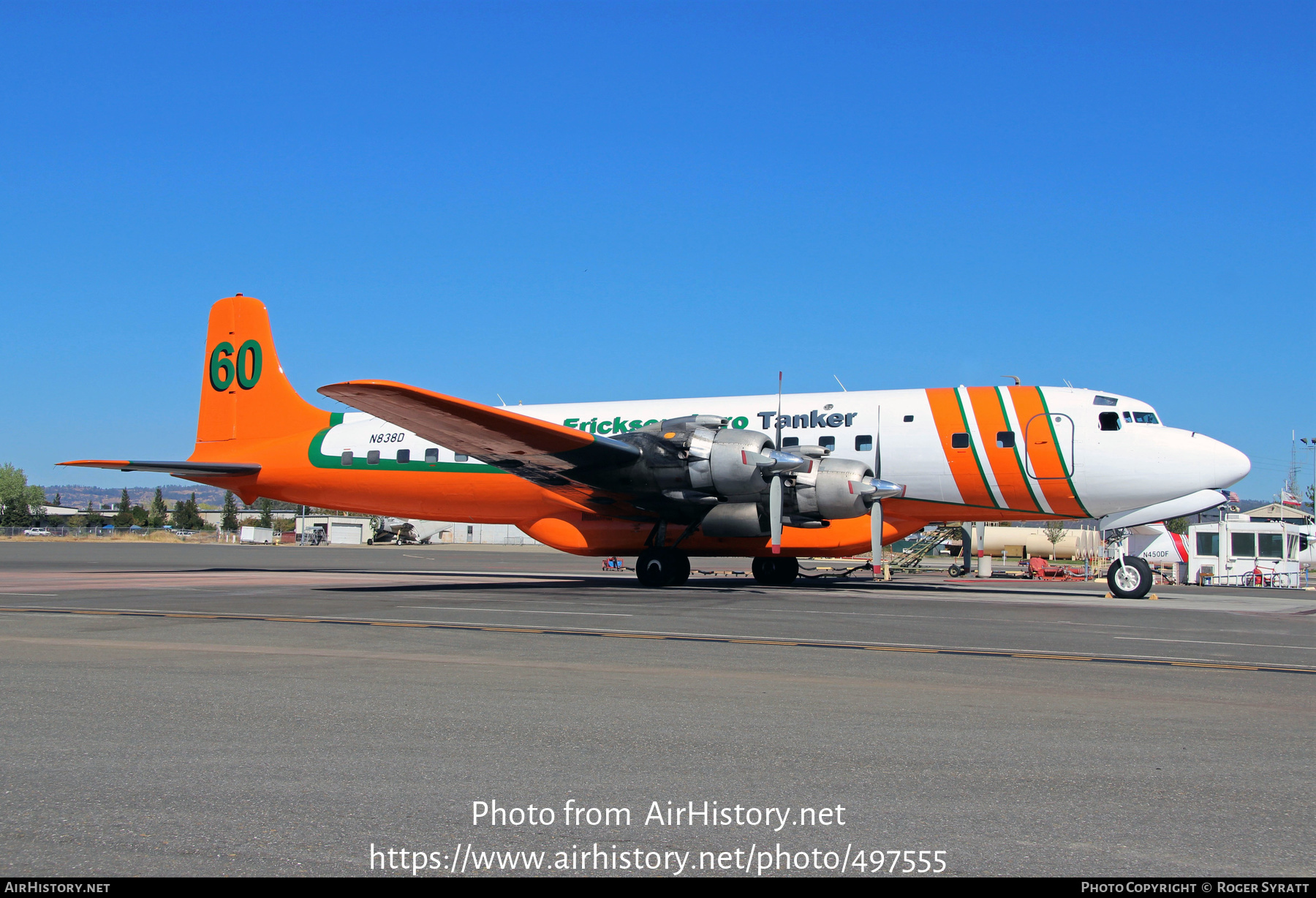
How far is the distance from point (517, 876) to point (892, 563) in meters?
34.9

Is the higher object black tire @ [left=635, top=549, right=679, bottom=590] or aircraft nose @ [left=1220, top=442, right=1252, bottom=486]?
aircraft nose @ [left=1220, top=442, right=1252, bottom=486]

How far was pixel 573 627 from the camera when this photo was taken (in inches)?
492

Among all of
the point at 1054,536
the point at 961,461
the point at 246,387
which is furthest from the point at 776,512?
the point at 1054,536

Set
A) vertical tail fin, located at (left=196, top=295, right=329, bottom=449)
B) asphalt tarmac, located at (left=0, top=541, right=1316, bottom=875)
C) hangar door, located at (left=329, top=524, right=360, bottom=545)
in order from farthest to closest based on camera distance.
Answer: hangar door, located at (left=329, top=524, right=360, bottom=545), vertical tail fin, located at (left=196, top=295, right=329, bottom=449), asphalt tarmac, located at (left=0, top=541, right=1316, bottom=875)

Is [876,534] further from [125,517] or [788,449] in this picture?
[125,517]

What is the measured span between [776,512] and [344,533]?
6775 centimetres

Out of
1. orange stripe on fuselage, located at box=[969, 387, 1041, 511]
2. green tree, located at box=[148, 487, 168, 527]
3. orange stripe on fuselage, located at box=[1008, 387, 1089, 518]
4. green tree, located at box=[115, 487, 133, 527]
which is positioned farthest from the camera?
Answer: green tree, located at box=[148, 487, 168, 527]

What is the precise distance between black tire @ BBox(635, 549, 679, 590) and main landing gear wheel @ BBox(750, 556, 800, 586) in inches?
111

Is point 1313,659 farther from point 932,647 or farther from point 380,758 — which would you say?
point 380,758

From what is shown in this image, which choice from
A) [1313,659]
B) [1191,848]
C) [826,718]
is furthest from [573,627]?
[1191,848]

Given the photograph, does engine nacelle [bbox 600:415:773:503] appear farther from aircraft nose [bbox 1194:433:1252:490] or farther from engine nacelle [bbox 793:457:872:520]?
aircraft nose [bbox 1194:433:1252:490]

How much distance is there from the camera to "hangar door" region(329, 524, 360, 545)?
81.1m

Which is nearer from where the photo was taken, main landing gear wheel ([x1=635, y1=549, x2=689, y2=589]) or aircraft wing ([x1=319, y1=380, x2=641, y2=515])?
aircraft wing ([x1=319, y1=380, x2=641, y2=515])

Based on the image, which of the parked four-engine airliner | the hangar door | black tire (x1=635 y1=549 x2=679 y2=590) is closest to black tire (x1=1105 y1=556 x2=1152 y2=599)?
the parked four-engine airliner
